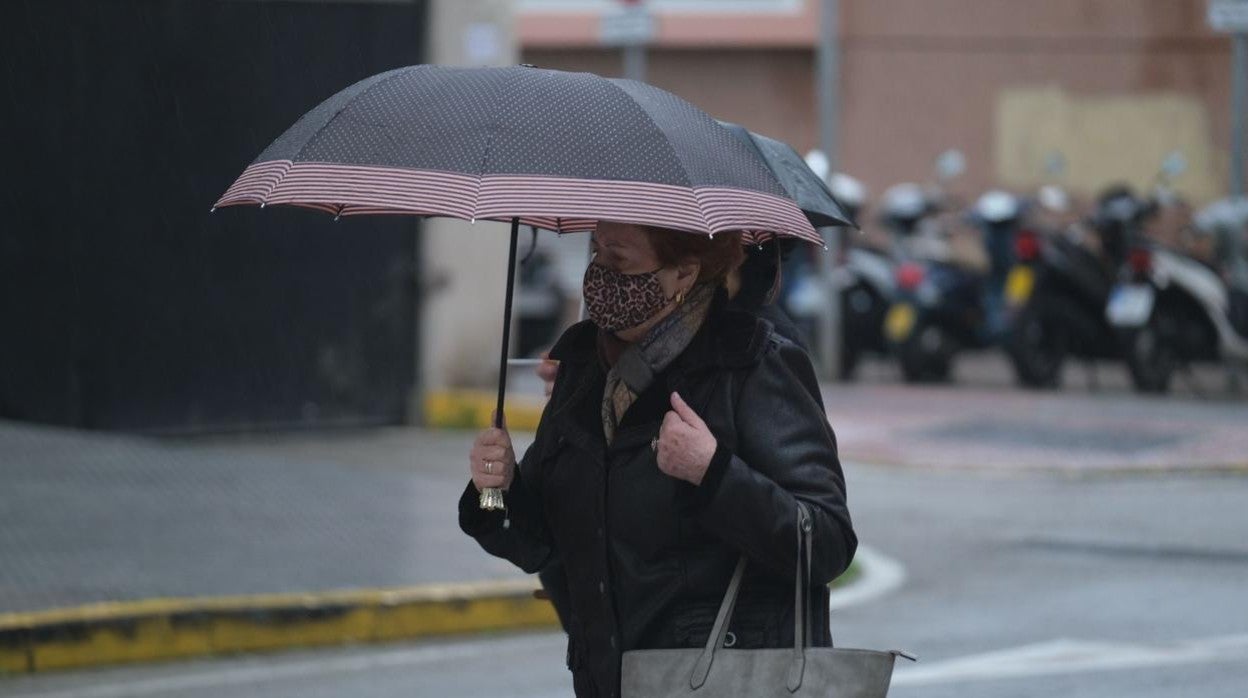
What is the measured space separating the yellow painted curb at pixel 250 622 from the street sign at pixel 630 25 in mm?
7301

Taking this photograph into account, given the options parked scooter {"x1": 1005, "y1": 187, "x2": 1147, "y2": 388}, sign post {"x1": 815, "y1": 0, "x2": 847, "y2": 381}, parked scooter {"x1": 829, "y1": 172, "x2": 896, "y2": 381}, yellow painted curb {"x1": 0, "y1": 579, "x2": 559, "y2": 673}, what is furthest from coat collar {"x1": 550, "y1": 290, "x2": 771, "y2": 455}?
parked scooter {"x1": 829, "y1": 172, "x2": 896, "y2": 381}

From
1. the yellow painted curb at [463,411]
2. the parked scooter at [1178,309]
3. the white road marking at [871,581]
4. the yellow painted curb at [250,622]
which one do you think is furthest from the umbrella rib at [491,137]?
the parked scooter at [1178,309]

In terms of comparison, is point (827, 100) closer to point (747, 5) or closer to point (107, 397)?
point (747, 5)

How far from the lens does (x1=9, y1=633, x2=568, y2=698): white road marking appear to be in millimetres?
6961

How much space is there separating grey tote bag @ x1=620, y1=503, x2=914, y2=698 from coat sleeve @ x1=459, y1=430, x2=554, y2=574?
16.8 inches

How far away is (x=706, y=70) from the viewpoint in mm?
22922

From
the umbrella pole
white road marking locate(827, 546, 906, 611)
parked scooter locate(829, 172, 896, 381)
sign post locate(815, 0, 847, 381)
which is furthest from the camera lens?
parked scooter locate(829, 172, 896, 381)

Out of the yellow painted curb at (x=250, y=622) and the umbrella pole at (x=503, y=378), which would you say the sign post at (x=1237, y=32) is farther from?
the umbrella pole at (x=503, y=378)

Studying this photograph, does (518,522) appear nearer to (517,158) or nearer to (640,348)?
(640,348)

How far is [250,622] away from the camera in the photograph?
25.2 feet

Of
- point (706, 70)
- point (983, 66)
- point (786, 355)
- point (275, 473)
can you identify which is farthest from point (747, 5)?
point (786, 355)

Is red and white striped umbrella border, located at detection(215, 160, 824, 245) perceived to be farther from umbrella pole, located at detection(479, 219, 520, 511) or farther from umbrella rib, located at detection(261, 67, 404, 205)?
umbrella pole, located at detection(479, 219, 520, 511)

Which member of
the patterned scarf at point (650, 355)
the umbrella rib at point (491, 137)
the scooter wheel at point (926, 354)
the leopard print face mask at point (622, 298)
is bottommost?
the scooter wheel at point (926, 354)

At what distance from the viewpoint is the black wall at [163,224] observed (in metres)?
12.1
